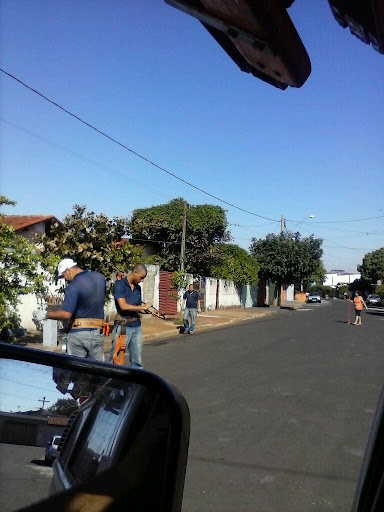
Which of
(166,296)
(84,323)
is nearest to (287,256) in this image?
(166,296)

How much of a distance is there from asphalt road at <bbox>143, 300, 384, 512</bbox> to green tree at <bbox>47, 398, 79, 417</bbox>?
2296mm

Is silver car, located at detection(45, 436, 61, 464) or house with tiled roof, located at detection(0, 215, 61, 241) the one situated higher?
house with tiled roof, located at detection(0, 215, 61, 241)

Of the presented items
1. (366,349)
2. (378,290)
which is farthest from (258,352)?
(378,290)

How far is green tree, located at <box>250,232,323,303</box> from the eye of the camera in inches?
1471

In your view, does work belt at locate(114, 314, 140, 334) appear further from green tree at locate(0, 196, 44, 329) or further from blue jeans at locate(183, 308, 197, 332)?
blue jeans at locate(183, 308, 197, 332)

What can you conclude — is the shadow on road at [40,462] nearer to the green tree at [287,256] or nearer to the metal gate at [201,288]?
the metal gate at [201,288]

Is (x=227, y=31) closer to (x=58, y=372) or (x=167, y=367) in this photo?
(x=58, y=372)

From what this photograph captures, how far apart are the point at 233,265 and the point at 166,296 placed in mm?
9479

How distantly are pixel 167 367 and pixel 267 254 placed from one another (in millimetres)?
29234

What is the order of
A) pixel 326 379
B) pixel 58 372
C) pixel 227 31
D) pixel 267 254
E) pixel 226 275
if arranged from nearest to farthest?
1. pixel 58 372
2. pixel 227 31
3. pixel 326 379
4. pixel 226 275
5. pixel 267 254

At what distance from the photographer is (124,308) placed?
21.4 ft

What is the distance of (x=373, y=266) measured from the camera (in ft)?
252

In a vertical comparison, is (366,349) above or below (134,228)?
below

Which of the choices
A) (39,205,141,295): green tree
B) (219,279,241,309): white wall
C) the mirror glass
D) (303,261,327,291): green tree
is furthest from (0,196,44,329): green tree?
(303,261,327,291): green tree
